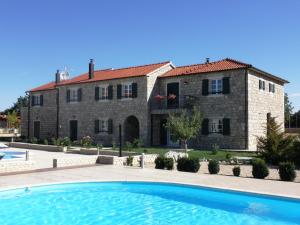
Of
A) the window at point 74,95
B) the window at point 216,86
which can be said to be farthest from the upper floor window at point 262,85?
the window at point 74,95

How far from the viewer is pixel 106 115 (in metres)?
31.8

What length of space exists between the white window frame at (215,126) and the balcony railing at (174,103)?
2.05m

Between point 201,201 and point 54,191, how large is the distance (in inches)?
193

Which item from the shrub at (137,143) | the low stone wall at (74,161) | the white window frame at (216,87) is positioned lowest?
the low stone wall at (74,161)

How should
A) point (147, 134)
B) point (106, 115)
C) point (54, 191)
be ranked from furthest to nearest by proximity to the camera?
point (106, 115), point (147, 134), point (54, 191)

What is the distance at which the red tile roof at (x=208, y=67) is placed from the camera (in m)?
25.4

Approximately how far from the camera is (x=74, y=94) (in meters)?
35.0

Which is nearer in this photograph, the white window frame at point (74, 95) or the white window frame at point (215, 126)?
the white window frame at point (215, 126)

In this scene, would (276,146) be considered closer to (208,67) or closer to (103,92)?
(208,67)

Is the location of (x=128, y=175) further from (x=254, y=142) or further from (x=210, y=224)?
(x=254, y=142)

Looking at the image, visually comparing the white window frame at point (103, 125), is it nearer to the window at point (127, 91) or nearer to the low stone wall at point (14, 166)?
the window at point (127, 91)

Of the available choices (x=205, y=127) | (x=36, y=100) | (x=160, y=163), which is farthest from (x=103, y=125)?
(x=160, y=163)

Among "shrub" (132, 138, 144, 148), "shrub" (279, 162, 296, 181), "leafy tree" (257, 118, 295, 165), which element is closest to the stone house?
"shrub" (132, 138, 144, 148)

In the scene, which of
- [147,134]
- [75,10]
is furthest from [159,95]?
A: [75,10]
